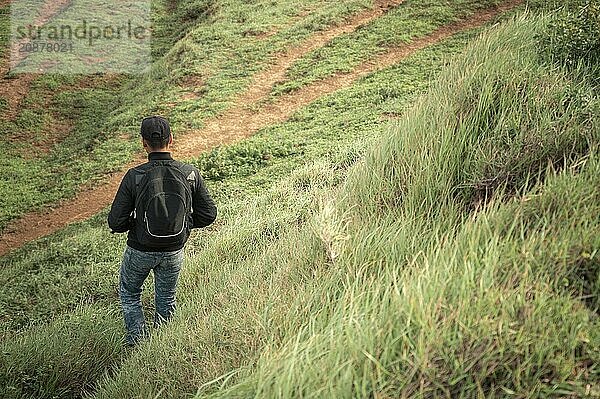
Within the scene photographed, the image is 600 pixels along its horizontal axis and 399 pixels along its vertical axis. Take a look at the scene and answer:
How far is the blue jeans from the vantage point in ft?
14.7

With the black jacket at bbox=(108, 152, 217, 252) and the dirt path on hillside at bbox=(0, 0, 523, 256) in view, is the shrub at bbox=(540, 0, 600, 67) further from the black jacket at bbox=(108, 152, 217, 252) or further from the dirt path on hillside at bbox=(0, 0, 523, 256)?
the dirt path on hillside at bbox=(0, 0, 523, 256)

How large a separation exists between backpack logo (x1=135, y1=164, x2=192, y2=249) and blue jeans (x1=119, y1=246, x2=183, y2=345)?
13 centimetres

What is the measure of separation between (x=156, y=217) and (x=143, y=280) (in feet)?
1.92

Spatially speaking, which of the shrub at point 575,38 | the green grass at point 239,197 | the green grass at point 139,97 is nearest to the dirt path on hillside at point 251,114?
the green grass at point 139,97

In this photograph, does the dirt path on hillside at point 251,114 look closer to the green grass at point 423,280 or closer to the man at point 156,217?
the green grass at point 423,280

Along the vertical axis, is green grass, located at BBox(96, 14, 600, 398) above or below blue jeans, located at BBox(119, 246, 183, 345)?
above

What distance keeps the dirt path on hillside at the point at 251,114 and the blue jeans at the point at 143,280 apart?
6.85 m

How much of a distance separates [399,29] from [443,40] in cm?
169

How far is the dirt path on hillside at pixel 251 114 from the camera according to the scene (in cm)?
1152

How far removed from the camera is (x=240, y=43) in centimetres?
1802

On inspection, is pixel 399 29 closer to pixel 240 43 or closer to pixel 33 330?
pixel 240 43

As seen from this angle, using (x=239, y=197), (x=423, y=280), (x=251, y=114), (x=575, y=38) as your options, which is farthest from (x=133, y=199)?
(x=251, y=114)

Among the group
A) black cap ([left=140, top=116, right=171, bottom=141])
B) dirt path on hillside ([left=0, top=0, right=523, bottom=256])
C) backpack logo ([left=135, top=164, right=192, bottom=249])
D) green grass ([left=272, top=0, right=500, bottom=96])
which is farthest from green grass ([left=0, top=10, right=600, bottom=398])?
green grass ([left=272, top=0, right=500, bottom=96])

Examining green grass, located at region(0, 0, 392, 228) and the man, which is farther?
green grass, located at region(0, 0, 392, 228)
